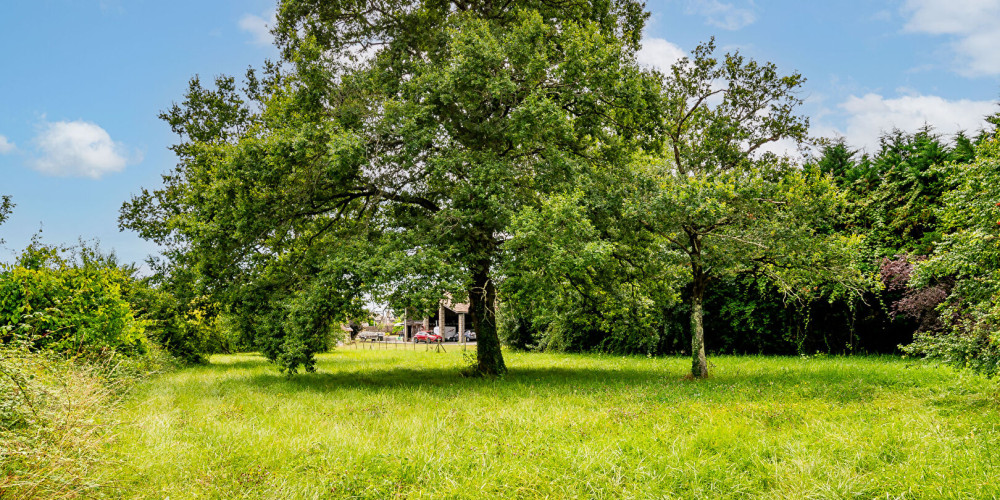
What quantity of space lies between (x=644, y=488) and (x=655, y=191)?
762 cm

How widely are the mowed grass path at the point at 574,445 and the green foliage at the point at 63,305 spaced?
1611mm

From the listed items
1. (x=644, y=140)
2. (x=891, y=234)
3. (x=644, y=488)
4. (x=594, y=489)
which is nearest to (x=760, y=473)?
(x=644, y=488)

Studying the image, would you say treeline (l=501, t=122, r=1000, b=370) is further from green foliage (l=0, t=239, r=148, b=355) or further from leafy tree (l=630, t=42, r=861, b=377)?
green foliage (l=0, t=239, r=148, b=355)

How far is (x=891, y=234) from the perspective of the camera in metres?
18.0

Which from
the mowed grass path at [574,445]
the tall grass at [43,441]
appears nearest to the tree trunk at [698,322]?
the mowed grass path at [574,445]

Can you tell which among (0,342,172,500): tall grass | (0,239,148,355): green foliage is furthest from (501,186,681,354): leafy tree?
(0,239,148,355): green foliage

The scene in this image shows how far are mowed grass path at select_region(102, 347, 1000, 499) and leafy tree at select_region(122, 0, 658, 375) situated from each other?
8.40 feet

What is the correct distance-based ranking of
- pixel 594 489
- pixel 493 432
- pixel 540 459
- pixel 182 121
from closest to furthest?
pixel 594 489 < pixel 540 459 < pixel 493 432 < pixel 182 121

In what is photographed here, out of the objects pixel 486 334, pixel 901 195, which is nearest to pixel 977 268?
pixel 486 334

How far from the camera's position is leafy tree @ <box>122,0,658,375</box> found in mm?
11109

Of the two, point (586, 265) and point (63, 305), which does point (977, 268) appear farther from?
point (63, 305)

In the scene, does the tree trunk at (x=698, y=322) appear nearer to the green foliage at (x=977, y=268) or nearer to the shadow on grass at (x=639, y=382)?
the shadow on grass at (x=639, y=382)

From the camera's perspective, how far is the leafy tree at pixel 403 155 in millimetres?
11109

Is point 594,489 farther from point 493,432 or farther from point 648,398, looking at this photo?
point 648,398
